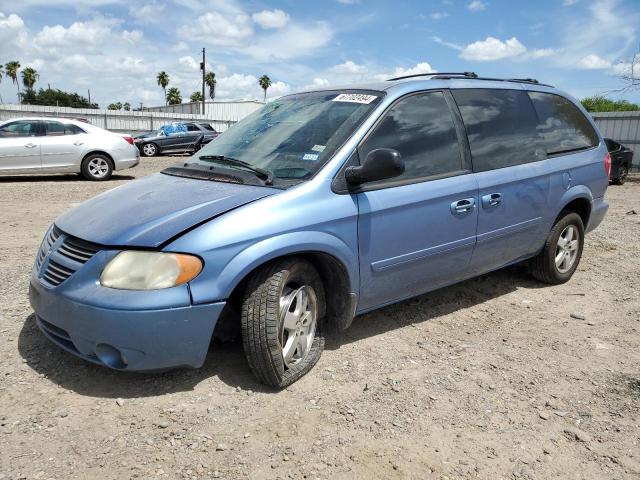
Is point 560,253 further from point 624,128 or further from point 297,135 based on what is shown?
point 624,128

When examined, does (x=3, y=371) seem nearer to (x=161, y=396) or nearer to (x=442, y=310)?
(x=161, y=396)

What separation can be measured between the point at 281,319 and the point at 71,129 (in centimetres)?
1088

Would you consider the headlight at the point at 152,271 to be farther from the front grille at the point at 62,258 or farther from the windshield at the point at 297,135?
the windshield at the point at 297,135

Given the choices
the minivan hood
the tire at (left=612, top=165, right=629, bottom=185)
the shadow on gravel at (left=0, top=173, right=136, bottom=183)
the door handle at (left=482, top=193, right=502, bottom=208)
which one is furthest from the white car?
the tire at (left=612, top=165, right=629, bottom=185)

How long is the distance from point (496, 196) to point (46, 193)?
8.93 m

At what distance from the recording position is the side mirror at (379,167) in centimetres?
310

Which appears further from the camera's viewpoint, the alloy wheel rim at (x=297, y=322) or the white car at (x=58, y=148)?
the white car at (x=58, y=148)

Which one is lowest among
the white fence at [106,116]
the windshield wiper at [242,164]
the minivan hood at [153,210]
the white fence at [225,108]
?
the minivan hood at [153,210]

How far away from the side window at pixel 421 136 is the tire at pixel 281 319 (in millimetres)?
875

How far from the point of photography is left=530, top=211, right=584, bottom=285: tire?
485 centimetres

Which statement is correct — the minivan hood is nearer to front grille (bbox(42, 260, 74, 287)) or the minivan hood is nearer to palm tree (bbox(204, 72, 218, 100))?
front grille (bbox(42, 260, 74, 287))

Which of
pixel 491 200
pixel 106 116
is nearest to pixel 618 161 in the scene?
pixel 491 200

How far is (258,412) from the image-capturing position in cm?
283

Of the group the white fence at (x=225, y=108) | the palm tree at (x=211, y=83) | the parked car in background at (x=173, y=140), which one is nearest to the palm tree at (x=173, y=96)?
the palm tree at (x=211, y=83)
